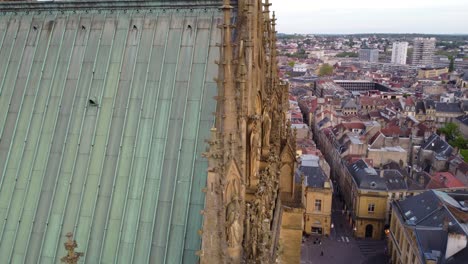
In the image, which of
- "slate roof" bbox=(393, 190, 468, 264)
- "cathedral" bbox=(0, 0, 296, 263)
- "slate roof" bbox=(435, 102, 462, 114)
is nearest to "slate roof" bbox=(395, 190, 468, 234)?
"slate roof" bbox=(393, 190, 468, 264)

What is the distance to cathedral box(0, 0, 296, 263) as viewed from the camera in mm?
14078

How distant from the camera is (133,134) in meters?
16.9

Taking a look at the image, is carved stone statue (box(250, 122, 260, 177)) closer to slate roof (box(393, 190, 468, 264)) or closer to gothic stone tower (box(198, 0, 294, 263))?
gothic stone tower (box(198, 0, 294, 263))

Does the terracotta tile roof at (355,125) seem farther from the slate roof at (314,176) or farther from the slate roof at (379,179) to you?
the slate roof at (314,176)

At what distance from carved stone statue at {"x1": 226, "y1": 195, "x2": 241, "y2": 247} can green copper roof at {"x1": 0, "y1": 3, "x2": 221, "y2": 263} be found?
8.03 ft

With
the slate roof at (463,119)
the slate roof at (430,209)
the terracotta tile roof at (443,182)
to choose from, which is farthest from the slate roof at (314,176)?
the slate roof at (463,119)

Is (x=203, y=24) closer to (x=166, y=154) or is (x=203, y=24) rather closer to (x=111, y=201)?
(x=166, y=154)

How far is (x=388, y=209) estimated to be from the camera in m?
83.1

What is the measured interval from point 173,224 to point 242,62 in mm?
5646

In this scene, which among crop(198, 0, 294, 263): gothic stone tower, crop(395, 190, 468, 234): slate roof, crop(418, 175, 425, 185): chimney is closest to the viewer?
crop(198, 0, 294, 263): gothic stone tower

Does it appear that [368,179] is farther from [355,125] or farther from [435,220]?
[355,125]

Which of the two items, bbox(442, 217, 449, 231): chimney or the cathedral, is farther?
bbox(442, 217, 449, 231): chimney

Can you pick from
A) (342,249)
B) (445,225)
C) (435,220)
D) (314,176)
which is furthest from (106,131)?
(314,176)

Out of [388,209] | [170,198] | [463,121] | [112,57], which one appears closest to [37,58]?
[112,57]
